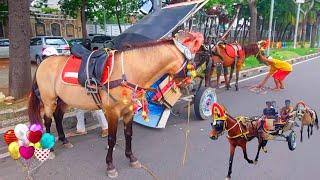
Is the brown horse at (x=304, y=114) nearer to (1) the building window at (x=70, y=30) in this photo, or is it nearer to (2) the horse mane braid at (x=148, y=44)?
(2) the horse mane braid at (x=148, y=44)

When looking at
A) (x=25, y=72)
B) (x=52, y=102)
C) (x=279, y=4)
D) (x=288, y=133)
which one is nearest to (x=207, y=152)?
(x=52, y=102)

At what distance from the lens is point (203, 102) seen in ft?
21.4

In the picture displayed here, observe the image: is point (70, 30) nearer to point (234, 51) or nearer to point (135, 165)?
point (234, 51)

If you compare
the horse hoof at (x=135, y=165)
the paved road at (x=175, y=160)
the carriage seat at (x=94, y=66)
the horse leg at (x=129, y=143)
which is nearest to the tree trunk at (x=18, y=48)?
the paved road at (x=175, y=160)

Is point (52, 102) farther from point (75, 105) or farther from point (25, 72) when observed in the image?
point (25, 72)

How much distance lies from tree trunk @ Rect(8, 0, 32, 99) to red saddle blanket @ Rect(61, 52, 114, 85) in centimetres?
323

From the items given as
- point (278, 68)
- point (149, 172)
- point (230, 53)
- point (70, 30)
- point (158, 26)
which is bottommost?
point (149, 172)

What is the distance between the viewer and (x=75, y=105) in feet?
14.3

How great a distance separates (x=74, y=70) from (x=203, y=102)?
3.00m

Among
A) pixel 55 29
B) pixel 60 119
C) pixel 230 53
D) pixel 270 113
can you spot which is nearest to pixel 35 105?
pixel 60 119

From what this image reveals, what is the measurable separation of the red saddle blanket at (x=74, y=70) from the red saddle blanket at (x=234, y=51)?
5.72 meters

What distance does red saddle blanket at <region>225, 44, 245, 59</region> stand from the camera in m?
9.29

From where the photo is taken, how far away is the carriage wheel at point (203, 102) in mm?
6406

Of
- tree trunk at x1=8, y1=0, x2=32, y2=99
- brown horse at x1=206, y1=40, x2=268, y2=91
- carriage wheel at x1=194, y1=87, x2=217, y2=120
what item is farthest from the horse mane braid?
brown horse at x1=206, y1=40, x2=268, y2=91
